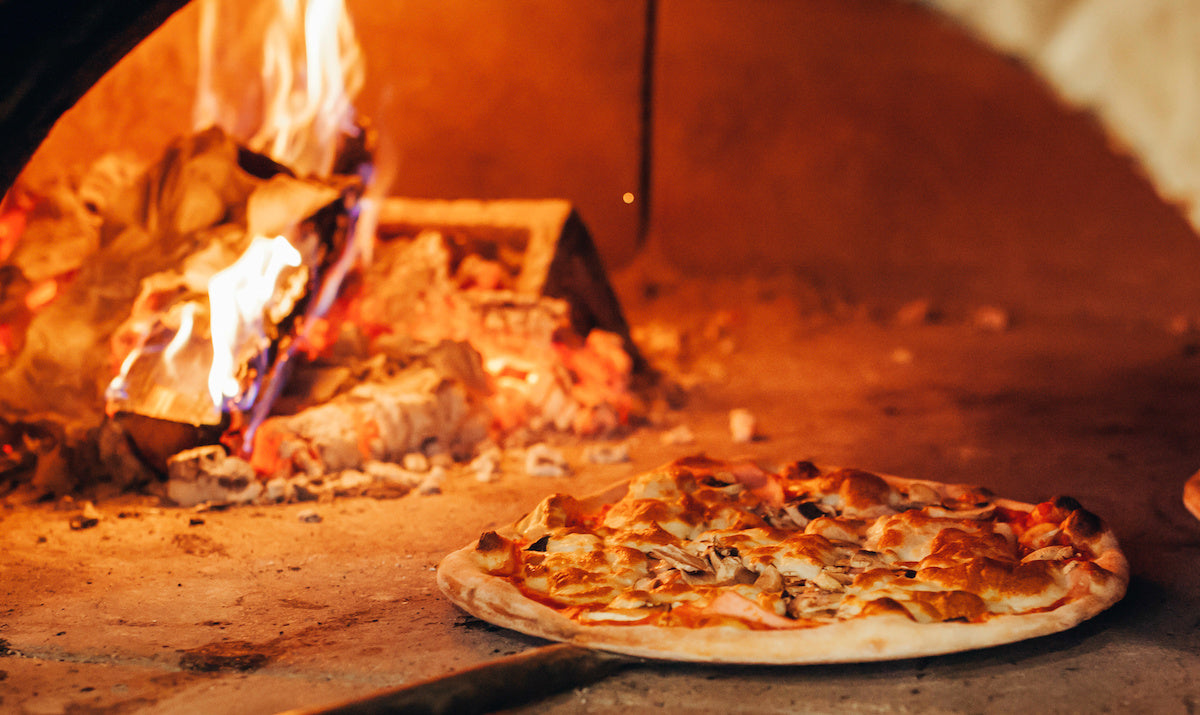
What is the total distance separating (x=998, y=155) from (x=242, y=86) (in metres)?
5.35

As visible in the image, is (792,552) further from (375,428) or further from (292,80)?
(292,80)

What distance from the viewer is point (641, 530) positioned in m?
3.02

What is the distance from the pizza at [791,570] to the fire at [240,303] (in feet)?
5.70

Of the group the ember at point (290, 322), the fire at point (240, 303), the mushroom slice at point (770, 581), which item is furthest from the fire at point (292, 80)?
the mushroom slice at point (770, 581)

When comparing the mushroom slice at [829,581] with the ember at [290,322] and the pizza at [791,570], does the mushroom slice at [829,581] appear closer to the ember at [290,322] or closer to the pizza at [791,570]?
the pizza at [791,570]

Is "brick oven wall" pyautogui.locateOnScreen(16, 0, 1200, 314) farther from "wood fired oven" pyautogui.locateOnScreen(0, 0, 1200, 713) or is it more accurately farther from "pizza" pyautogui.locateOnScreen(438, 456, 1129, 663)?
"pizza" pyautogui.locateOnScreen(438, 456, 1129, 663)

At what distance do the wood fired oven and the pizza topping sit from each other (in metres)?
0.16

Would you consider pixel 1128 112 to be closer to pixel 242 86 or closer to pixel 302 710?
pixel 302 710

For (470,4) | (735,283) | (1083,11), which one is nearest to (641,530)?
(1083,11)

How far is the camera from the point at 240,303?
4434mm

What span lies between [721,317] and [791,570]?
15.9 ft

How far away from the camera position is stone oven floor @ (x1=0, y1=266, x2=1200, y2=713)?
247 centimetres

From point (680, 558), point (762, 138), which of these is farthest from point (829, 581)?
point (762, 138)

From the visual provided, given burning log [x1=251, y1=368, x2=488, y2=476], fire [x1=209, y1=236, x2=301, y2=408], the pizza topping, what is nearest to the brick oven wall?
fire [x1=209, y1=236, x2=301, y2=408]
